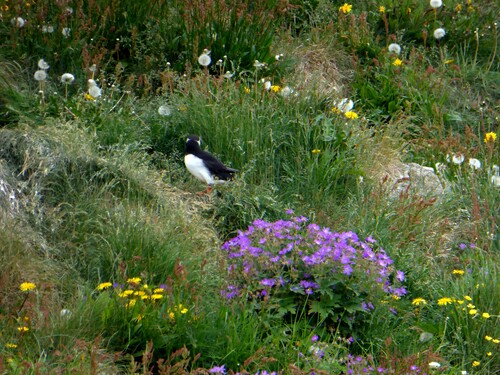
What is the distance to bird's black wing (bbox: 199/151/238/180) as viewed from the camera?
6.42m

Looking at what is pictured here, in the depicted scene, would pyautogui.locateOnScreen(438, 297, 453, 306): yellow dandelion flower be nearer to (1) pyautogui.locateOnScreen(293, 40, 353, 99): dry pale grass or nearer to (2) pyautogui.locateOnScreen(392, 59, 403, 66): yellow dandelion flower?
(1) pyautogui.locateOnScreen(293, 40, 353, 99): dry pale grass

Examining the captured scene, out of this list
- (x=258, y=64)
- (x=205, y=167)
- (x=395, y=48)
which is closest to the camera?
(x=205, y=167)

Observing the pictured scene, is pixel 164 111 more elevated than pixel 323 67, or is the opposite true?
pixel 164 111

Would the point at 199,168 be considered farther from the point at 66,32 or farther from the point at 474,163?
the point at 474,163

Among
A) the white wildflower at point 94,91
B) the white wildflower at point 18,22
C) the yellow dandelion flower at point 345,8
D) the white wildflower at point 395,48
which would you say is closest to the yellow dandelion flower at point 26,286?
the white wildflower at point 94,91

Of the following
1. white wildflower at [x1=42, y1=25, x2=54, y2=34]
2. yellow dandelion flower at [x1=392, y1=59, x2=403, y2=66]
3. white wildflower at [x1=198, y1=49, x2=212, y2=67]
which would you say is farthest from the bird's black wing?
yellow dandelion flower at [x1=392, y1=59, x2=403, y2=66]

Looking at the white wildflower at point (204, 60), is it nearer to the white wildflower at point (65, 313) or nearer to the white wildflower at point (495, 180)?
the white wildflower at point (495, 180)

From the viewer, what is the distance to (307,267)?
530 cm

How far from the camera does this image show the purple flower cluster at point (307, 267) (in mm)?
5215

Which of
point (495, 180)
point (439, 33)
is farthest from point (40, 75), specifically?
point (439, 33)

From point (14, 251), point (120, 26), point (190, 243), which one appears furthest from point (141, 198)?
point (120, 26)

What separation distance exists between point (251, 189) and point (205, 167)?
35 centimetres

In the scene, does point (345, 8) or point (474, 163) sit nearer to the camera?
point (474, 163)

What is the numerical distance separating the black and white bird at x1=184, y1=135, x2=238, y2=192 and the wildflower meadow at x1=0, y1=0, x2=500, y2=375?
9 centimetres
